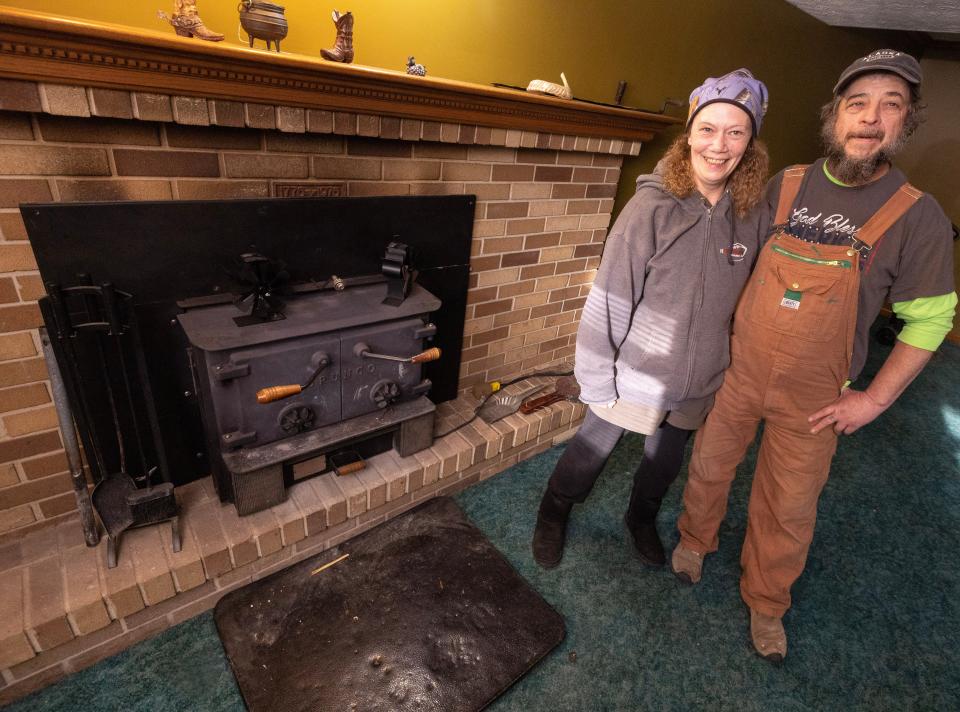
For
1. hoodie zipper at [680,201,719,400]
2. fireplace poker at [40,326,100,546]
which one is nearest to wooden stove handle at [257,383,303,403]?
fireplace poker at [40,326,100,546]

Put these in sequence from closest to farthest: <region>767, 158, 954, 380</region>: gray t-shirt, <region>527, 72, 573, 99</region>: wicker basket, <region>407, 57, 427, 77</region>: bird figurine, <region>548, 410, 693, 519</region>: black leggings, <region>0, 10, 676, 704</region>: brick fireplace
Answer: <region>0, 10, 676, 704</region>: brick fireplace < <region>767, 158, 954, 380</region>: gray t-shirt < <region>407, 57, 427, 77</region>: bird figurine < <region>548, 410, 693, 519</region>: black leggings < <region>527, 72, 573, 99</region>: wicker basket

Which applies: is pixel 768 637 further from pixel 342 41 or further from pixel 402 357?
pixel 342 41

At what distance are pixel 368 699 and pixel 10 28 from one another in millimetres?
1535

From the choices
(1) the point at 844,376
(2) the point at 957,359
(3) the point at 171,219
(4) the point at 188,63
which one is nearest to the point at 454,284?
(3) the point at 171,219

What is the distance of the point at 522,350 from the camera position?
2381 mm

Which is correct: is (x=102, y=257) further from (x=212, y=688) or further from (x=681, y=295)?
(x=681, y=295)

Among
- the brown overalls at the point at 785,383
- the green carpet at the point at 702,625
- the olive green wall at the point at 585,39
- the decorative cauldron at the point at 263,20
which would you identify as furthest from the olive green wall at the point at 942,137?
the decorative cauldron at the point at 263,20

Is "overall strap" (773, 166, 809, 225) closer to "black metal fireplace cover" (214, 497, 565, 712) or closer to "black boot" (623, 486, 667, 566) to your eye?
"black boot" (623, 486, 667, 566)

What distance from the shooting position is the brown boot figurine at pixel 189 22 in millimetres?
1088

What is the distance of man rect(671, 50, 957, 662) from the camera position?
119cm

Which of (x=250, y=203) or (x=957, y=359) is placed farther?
(x=957, y=359)

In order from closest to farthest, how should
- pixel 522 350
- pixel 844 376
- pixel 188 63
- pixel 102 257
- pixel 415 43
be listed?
pixel 188 63
pixel 102 257
pixel 844 376
pixel 415 43
pixel 522 350

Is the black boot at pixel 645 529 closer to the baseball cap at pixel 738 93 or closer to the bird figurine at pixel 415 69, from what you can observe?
the baseball cap at pixel 738 93

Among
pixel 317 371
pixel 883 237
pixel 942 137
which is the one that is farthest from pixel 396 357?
pixel 942 137
